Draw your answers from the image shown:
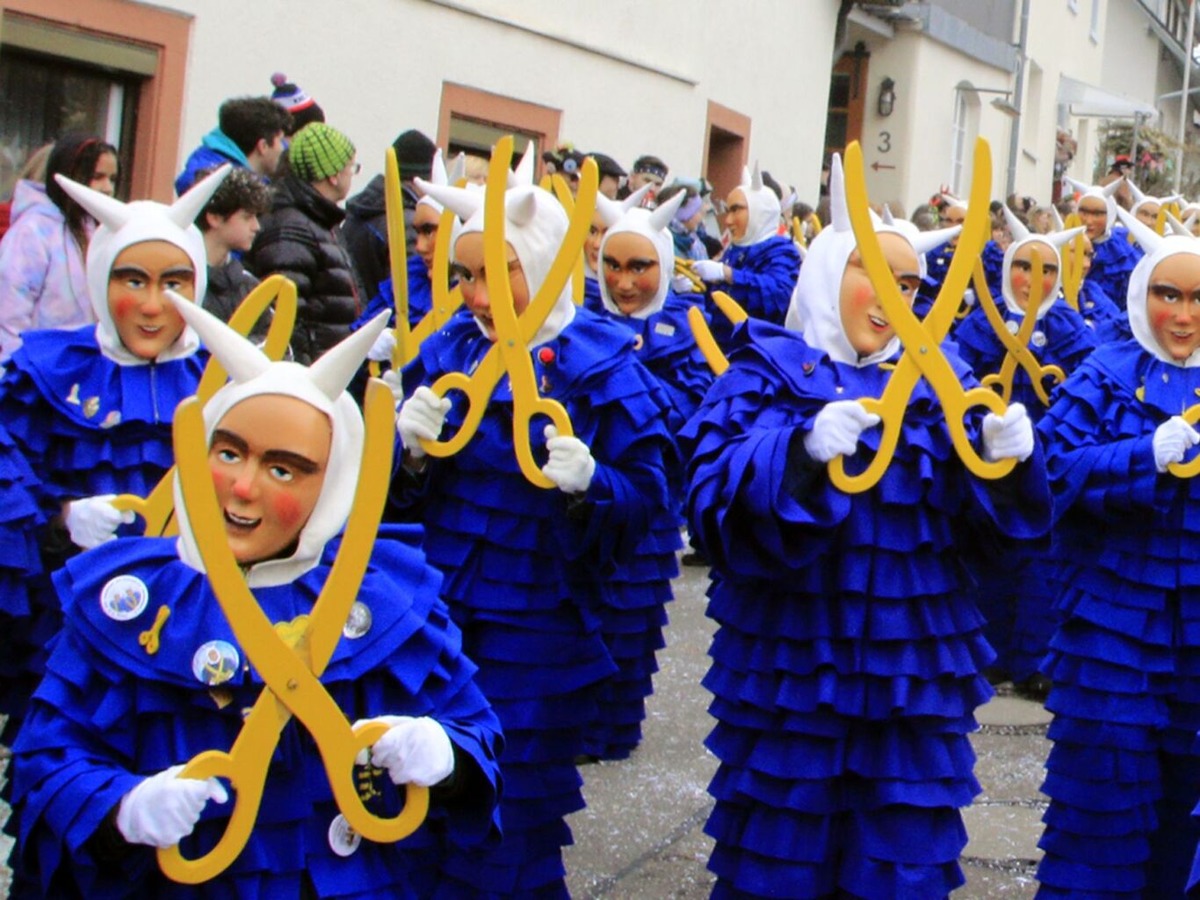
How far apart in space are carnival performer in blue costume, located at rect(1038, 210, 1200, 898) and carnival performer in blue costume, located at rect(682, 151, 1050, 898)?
581 mm

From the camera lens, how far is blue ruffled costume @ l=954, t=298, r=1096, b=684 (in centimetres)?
829

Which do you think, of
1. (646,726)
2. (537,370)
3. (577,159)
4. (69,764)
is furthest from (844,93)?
(69,764)

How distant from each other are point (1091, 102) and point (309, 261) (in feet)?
77.7

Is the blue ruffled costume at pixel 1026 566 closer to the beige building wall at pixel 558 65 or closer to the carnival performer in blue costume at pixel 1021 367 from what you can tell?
the carnival performer in blue costume at pixel 1021 367

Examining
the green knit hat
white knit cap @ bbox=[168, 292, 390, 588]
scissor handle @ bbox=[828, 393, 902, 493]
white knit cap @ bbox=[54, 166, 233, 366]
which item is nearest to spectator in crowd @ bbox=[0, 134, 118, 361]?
the green knit hat

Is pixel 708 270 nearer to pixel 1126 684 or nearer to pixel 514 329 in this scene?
pixel 1126 684

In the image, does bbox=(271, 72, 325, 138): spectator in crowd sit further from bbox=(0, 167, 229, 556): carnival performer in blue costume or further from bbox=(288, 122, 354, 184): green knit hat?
bbox=(0, 167, 229, 556): carnival performer in blue costume

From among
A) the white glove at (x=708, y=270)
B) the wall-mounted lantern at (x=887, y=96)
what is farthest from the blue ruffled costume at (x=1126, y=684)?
the wall-mounted lantern at (x=887, y=96)

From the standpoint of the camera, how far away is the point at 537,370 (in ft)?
16.3

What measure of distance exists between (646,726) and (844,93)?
674 inches

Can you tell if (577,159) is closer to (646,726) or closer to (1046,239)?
(1046,239)

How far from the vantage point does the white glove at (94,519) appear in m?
4.27

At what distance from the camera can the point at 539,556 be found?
4.89 meters

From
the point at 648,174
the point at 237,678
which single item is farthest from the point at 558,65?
the point at 237,678
